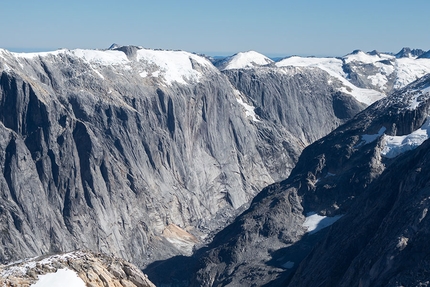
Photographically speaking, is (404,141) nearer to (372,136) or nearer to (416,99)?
(372,136)

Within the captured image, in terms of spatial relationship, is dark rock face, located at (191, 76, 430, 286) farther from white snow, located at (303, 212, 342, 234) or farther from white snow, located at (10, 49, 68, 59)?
white snow, located at (10, 49, 68, 59)

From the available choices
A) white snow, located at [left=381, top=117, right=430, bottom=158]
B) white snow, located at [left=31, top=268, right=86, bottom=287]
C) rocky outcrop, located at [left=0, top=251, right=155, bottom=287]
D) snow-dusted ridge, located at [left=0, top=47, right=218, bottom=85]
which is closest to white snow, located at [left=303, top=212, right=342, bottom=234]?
white snow, located at [left=381, top=117, right=430, bottom=158]

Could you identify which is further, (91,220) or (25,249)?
(91,220)

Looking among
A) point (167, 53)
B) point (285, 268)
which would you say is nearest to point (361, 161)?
point (285, 268)

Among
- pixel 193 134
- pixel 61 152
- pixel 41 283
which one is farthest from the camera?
pixel 193 134

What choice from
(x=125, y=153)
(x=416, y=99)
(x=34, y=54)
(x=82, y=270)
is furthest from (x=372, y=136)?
(x=82, y=270)

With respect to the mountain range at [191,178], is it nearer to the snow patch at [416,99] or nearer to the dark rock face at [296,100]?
the snow patch at [416,99]

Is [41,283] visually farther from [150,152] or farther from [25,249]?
[150,152]
